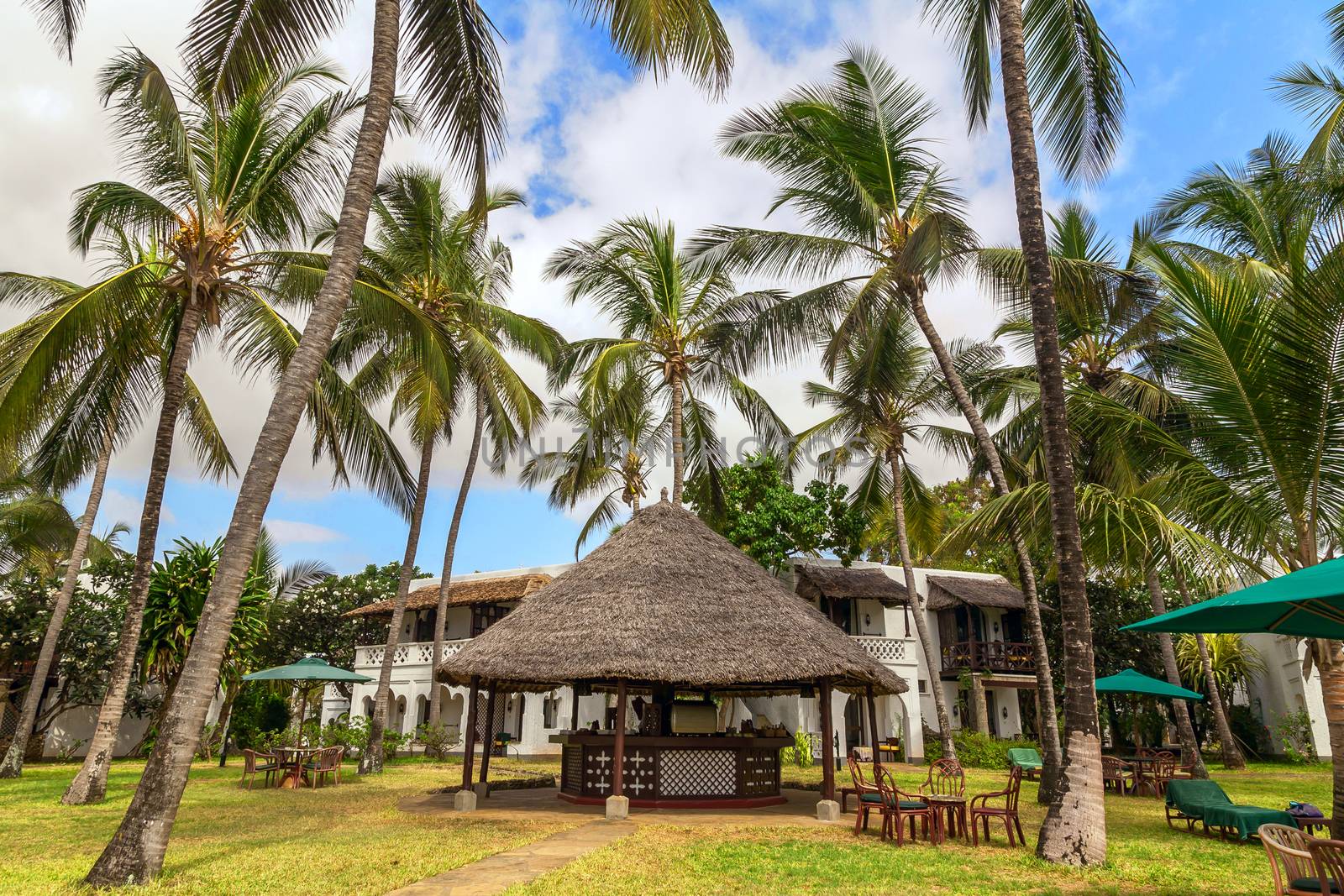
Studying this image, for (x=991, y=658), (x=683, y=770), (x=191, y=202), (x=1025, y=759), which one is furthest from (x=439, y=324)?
(x=991, y=658)

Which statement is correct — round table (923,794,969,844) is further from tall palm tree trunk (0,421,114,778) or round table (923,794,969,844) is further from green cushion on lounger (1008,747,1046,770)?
tall palm tree trunk (0,421,114,778)

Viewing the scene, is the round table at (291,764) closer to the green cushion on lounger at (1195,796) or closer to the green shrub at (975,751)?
the green cushion on lounger at (1195,796)

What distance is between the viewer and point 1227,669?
25688 mm

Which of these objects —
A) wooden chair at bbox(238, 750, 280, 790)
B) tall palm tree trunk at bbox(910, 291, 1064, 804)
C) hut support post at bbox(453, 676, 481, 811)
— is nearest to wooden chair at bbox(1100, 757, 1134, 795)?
tall palm tree trunk at bbox(910, 291, 1064, 804)

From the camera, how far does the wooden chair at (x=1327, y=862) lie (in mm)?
5180

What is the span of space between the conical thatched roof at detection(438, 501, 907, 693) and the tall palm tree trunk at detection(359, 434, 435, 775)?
6281 mm

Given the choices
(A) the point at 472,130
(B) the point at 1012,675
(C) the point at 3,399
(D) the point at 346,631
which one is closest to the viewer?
(C) the point at 3,399

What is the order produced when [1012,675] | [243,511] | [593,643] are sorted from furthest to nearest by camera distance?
[1012,675] → [593,643] → [243,511]

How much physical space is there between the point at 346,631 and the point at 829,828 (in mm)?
26159

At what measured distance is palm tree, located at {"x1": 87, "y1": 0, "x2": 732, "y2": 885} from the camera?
6.98 metres

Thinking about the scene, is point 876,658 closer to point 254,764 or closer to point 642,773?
point 642,773

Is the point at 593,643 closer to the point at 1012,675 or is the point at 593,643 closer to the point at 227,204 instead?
the point at 227,204

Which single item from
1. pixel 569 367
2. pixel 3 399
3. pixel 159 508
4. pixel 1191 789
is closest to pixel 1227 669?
pixel 1191 789

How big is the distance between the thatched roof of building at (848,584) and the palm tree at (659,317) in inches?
283
